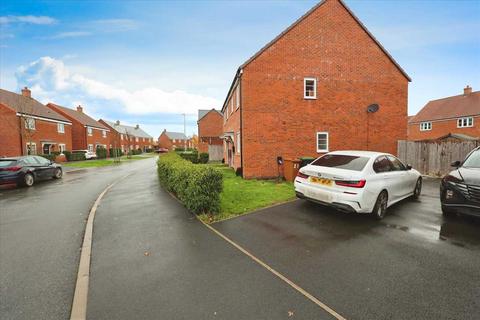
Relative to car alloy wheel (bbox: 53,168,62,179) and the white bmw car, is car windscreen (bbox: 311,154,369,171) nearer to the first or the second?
the white bmw car

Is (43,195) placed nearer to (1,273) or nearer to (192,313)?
(1,273)

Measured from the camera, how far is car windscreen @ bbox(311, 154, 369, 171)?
5734mm

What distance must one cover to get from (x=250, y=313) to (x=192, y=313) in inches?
25.6

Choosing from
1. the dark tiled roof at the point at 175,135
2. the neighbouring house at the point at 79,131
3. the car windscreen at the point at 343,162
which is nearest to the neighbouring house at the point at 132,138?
the dark tiled roof at the point at 175,135

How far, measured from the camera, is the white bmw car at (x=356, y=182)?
5.26m

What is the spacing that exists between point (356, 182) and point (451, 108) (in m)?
40.3

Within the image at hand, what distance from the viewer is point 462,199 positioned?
5.12 m

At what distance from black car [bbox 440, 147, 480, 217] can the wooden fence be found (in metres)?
8.12

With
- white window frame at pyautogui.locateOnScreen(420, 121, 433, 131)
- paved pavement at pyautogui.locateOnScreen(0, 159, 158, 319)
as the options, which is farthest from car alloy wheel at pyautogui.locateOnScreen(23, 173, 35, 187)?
white window frame at pyautogui.locateOnScreen(420, 121, 433, 131)

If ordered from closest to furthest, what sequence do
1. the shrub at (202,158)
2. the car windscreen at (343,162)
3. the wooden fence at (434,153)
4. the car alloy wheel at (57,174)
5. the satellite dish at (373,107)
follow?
the car windscreen at (343,162) < the wooden fence at (434,153) < the satellite dish at (373,107) < the car alloy wheel at (57,174) < the shrub at (202,158)

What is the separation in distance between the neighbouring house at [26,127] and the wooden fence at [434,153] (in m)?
35.3

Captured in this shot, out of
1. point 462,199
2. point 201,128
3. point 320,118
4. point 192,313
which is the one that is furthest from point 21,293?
point 201,128

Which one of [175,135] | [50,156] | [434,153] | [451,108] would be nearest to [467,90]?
[451,108]

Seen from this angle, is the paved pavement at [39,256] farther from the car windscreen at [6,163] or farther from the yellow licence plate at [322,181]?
the yellow licence plate at [322,181]
